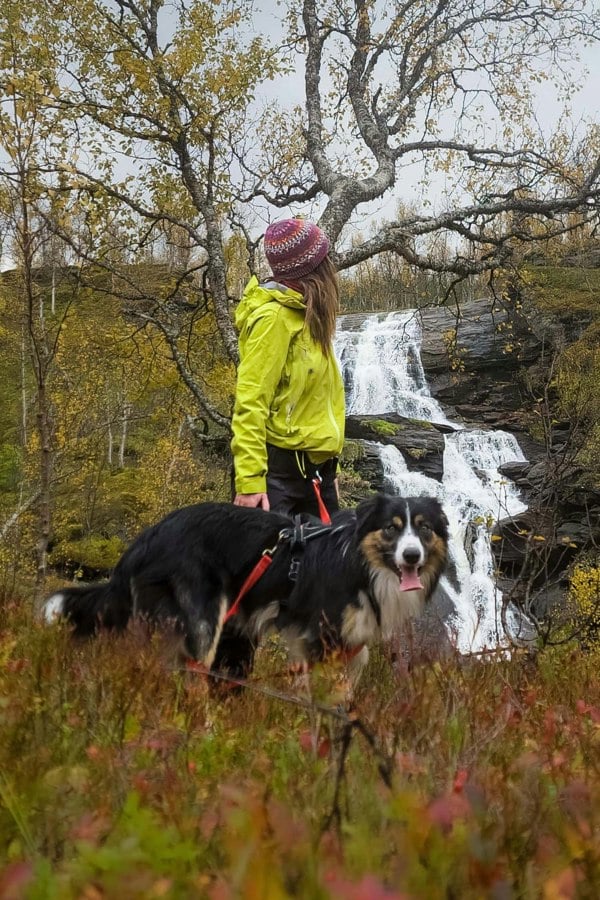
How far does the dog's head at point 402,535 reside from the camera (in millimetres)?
3986

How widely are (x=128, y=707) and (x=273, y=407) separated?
101 inches

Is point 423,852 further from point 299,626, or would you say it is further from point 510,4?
point 510,4

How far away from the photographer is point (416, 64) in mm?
10406

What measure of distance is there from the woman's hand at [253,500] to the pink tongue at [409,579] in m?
0.91

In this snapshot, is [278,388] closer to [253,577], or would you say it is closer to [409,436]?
[253,577]

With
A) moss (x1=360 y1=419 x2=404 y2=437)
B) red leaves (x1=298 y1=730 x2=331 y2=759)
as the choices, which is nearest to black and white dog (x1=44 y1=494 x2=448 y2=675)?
red leaves (x1=298 y1=730 x2=331 y2=759)

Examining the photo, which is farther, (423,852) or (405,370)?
(405,370)

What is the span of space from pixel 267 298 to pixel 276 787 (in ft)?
10.6

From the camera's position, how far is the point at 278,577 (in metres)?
4.15

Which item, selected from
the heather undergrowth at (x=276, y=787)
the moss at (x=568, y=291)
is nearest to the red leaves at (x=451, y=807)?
the heather undergrowth at (x=276, y=787)

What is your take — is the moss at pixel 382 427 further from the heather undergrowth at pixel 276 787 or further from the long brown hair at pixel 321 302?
the heather undergrowth at pixel 276 787

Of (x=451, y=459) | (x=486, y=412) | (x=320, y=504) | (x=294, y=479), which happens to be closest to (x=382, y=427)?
(x=451, y=459)

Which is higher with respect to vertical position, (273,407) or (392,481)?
(273,407)

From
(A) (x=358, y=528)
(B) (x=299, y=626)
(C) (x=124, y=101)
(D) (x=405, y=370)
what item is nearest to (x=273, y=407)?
(A) (x=358, y=528)
